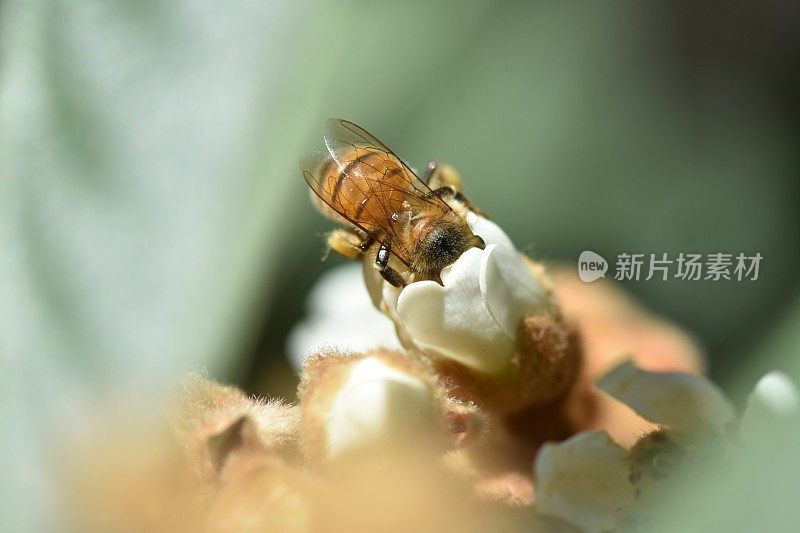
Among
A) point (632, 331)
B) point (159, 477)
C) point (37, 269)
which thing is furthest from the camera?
point (632, 331)

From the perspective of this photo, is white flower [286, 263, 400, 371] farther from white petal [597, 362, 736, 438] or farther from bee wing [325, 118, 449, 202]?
white petal [597, 362, 736, 438]

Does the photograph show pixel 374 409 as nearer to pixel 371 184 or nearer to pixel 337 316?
pixel 371 184

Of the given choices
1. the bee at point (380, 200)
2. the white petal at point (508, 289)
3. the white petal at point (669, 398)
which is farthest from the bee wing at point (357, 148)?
the white petal at point (669, 398)

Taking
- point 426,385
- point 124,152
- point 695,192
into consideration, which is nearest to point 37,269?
point 124,152

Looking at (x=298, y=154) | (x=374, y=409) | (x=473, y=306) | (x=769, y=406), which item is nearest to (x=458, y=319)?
(x=473, y=306)

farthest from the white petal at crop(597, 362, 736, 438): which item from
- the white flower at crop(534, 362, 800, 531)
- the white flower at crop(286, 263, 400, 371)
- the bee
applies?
the white flower at crop(286, 263, 400, 371)

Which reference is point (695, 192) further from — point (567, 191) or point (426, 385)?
point (426, 385)

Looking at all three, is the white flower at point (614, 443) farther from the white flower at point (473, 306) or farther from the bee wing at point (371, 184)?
the bee wing at point (371, 184)
